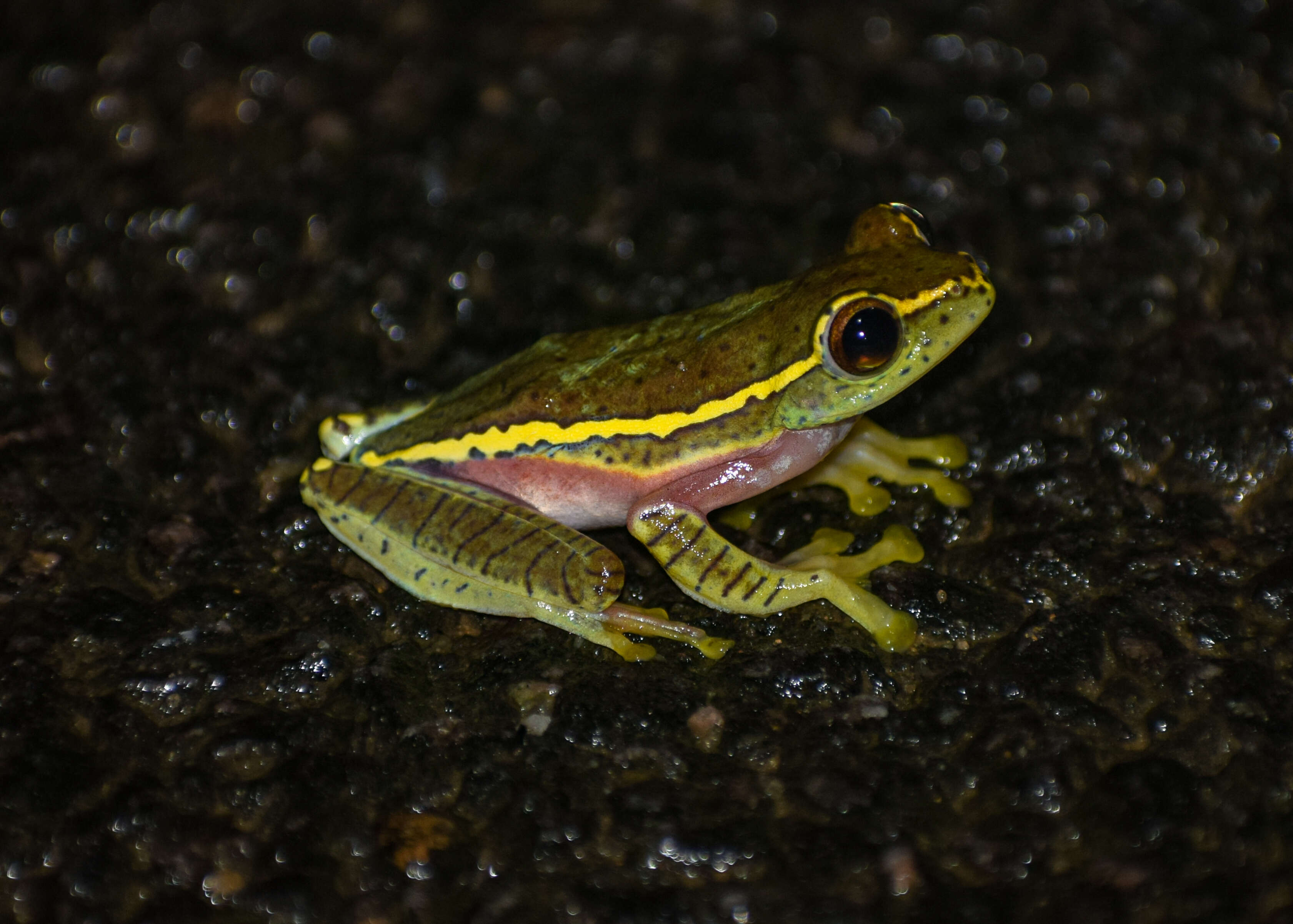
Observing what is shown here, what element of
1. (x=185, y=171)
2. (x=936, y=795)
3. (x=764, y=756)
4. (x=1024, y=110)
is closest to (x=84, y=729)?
(x=764, y=756)

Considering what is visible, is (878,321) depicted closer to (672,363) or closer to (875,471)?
(672,363)

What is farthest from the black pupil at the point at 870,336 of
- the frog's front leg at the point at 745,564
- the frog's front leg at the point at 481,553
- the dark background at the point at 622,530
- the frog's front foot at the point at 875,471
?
the frog's front leg at the point at 481,553

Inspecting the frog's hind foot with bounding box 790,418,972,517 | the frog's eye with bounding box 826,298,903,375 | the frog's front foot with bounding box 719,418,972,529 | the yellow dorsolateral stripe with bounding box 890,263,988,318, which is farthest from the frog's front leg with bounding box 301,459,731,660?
the yellow dorsolateral stripe with bounding box 890,263,988,318

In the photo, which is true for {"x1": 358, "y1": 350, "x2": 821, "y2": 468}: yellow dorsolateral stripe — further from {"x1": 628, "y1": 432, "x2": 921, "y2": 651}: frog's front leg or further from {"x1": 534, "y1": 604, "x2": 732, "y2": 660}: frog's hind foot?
{"x1": 534, "y1": 604, "x2": 732, "y2": 660}: frog's hind foot

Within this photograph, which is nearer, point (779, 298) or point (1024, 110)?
point (779, 298)

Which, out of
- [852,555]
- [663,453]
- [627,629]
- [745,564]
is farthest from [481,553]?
[852,555]

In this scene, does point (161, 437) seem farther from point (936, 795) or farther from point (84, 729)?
point (936, 795)
